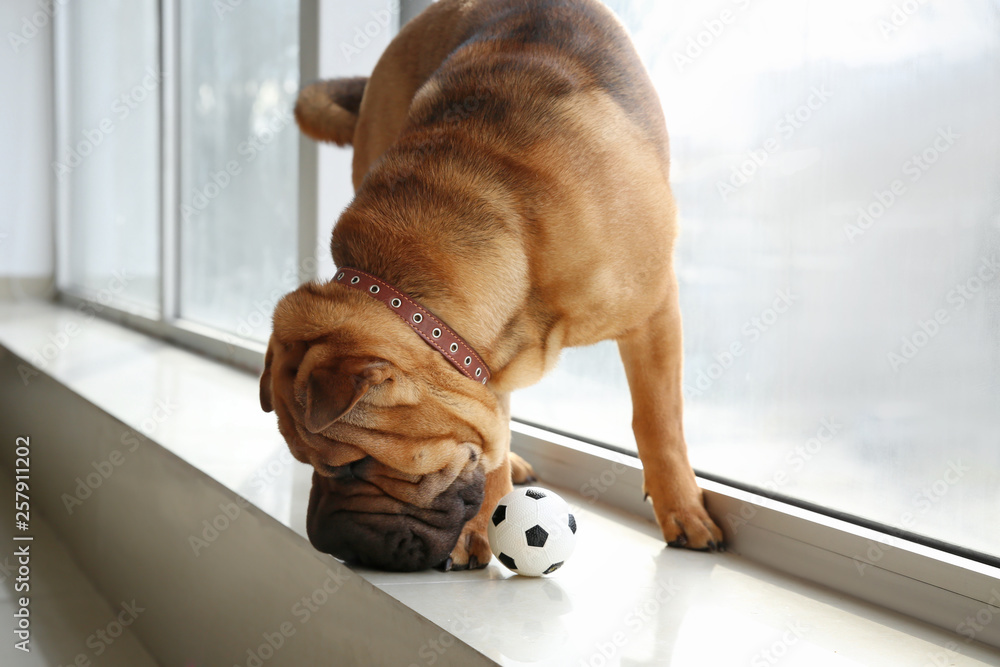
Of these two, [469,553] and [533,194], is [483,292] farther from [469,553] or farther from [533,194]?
[469,553]

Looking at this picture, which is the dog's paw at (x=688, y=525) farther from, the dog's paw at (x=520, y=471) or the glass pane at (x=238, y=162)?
the glass pane at (x=238, y=162)

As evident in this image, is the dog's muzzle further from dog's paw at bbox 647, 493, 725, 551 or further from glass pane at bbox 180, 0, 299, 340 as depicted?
glass pane at bbox 180, 0, 299, 340

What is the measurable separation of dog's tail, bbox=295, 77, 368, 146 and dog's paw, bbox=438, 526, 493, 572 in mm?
1352

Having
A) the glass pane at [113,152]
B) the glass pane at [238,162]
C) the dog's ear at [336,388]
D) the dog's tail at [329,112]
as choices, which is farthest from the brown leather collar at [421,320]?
the glass pane at [113,152]

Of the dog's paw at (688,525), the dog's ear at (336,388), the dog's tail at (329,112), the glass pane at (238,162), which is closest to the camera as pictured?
the dog's ear at (336,388)

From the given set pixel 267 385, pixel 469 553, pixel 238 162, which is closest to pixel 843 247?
pixel 469 553

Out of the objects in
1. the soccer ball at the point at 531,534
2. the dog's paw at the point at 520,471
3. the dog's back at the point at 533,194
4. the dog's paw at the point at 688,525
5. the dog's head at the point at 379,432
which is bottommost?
the dog's paw at the point at 520,471

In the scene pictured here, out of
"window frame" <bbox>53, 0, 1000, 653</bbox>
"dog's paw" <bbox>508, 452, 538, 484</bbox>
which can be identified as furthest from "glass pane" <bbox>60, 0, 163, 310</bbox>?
"dog's paw" <bbox>508, 452, 538, 484</bbox>

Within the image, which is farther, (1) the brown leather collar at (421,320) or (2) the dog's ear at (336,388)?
(1) the brown leather collar at (421,320)

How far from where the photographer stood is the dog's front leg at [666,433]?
175cm

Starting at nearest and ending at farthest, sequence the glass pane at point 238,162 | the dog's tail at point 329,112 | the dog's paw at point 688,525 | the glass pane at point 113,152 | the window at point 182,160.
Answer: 1. the dog's paw at point 688,525
2. the dog's tail at point 329,112
3. the glass pane at point 238,162
4. the window at point 182,160
5. the glass pane at point 113,152

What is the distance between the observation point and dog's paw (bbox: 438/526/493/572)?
1571 mm

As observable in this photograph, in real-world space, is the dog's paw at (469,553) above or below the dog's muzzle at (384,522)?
below

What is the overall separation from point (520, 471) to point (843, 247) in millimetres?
998
